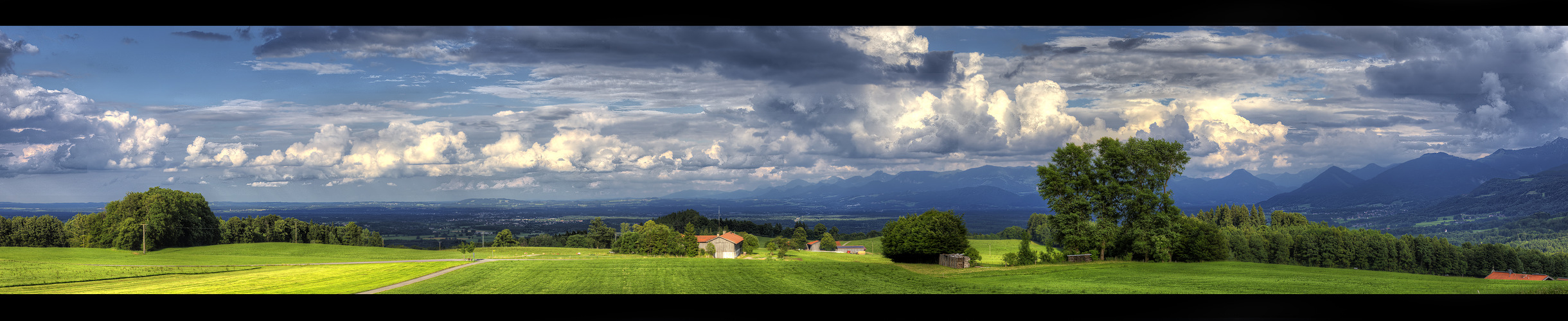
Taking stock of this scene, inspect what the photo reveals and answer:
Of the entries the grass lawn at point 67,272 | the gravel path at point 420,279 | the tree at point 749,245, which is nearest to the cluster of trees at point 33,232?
the grass lawn at point 67,272

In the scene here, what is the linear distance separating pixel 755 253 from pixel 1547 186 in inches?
1117

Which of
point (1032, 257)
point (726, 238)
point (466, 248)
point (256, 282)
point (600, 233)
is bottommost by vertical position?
point (466, 248)

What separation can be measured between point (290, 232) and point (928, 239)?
21533 mm

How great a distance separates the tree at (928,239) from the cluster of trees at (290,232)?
58.1 ft

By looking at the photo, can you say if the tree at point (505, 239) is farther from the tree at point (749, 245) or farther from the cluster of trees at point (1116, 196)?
the cluster of trees at point (1116, 196)

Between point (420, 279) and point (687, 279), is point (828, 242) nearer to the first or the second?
point (687, 279)

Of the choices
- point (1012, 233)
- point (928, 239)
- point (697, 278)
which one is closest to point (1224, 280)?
point (928, 239)

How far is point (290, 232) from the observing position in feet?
73.4

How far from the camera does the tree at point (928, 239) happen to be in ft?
47.5

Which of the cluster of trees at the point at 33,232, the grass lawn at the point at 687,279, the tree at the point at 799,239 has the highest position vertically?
the cluster of trees at the point at 33,232
